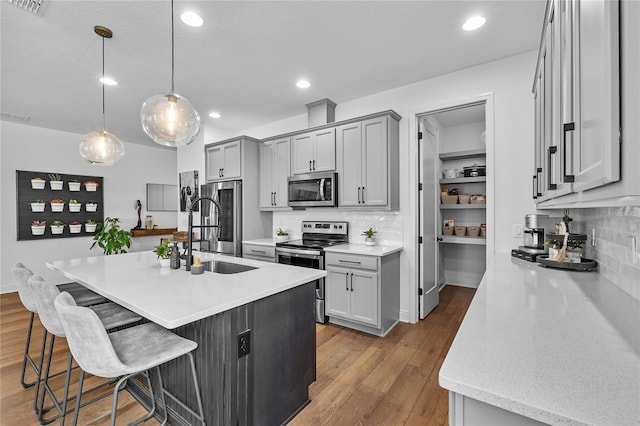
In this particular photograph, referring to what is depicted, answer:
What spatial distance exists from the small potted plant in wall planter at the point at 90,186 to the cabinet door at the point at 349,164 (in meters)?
4.95

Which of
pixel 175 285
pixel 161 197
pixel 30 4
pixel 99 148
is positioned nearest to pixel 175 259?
pixel 175 285

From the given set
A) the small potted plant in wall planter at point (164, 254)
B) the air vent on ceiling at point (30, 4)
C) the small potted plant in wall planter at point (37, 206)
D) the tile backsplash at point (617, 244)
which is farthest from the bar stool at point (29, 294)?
the small potted plant in wall planter at point (37, 206)

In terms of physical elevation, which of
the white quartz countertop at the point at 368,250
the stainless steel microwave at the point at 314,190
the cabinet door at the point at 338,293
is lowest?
the cabinet door at the point at 338,293

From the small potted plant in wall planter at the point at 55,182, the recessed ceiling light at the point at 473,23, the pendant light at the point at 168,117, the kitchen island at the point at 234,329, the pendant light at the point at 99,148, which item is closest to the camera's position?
the kitchen island at the point at 234,329

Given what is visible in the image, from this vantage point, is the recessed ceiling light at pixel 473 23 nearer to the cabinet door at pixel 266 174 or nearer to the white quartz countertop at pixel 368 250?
the white quartz countertop at pixel 368 250

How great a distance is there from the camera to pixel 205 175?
4906 mm

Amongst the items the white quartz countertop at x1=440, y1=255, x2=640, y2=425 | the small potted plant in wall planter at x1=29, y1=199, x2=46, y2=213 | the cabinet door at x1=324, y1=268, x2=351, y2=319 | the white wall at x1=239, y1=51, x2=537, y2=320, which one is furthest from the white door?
the small potted plant in wall planter at x1=29, y1=199, x2=46, y2=213

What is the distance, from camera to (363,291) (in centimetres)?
309

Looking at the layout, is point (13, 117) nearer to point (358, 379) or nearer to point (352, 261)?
point (352, 261)

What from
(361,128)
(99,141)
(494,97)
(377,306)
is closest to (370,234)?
(377,306)

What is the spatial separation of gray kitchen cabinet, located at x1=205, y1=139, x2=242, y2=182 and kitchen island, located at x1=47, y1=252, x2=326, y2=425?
2570 mm

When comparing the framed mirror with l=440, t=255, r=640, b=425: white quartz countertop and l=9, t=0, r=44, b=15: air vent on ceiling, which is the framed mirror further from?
l=440, t=255, r=640, b=425: white quartz countertop

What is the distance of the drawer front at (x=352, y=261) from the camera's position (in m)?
3.03

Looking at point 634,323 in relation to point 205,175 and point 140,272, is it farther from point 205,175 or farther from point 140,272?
point 205,175
